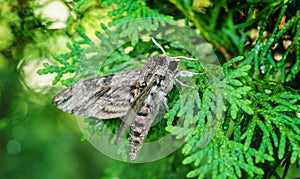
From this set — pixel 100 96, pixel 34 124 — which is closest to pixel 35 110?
pixel 34 124

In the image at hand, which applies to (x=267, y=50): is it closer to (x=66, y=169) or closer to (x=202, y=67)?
(x=202, y=67)

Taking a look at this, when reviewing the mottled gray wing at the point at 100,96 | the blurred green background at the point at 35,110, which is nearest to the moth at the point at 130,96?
the mottled gray wing at the point at 100,96

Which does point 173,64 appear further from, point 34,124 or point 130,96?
point 34,124

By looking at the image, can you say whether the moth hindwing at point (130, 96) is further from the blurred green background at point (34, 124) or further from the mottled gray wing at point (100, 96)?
the blurred green background at point (34, 124)

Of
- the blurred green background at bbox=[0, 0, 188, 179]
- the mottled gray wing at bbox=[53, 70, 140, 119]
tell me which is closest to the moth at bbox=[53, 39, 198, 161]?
the mottled gray wing at bbox=[53, 70, 140, 119]

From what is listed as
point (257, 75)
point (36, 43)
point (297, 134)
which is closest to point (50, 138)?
point (36, 43)

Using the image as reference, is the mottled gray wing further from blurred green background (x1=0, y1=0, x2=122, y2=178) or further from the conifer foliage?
blurred green background (x1=0, y1=0, x2=122, y2=178)

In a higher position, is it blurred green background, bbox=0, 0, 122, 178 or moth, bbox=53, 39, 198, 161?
moth, bbox=53, 39, 198, 161
